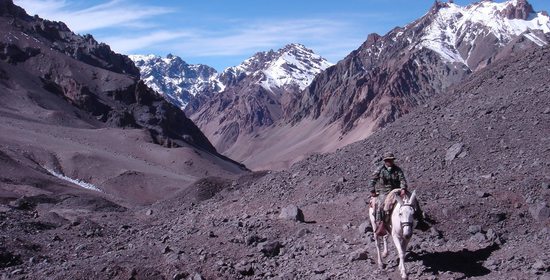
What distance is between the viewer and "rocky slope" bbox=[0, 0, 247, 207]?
56.6 meters

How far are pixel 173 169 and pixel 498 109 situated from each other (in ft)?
186

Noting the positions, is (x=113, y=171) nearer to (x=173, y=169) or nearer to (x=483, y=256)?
(x=173, y=169)

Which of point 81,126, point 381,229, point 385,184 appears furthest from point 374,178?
point 81,126

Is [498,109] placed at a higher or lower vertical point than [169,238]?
higher

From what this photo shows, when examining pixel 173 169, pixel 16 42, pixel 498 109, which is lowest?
pixel 173 169

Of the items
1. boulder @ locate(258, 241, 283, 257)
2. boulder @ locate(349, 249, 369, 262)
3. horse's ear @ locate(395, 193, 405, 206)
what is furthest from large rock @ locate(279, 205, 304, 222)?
horse's ear @ locate(395, 193, 405, 206)

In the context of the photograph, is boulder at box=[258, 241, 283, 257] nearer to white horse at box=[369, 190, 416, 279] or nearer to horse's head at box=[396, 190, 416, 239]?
white horse at box=[369, 190, 416, 279]

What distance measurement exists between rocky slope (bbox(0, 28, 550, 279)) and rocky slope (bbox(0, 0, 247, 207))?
21837 mm

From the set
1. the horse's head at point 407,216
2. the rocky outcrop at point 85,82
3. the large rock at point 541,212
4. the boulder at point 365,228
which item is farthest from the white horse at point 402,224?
the rocky outcrop at point 85,82

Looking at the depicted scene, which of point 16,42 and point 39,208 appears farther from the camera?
point 16,42

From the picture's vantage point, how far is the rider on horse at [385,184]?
1111 centimetres

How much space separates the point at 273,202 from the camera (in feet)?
65.0

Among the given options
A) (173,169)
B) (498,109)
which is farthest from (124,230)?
(173,169)

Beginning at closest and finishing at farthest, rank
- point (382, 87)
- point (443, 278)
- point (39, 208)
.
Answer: point (443, 278) → point (39, 208) → point (382, 87)
